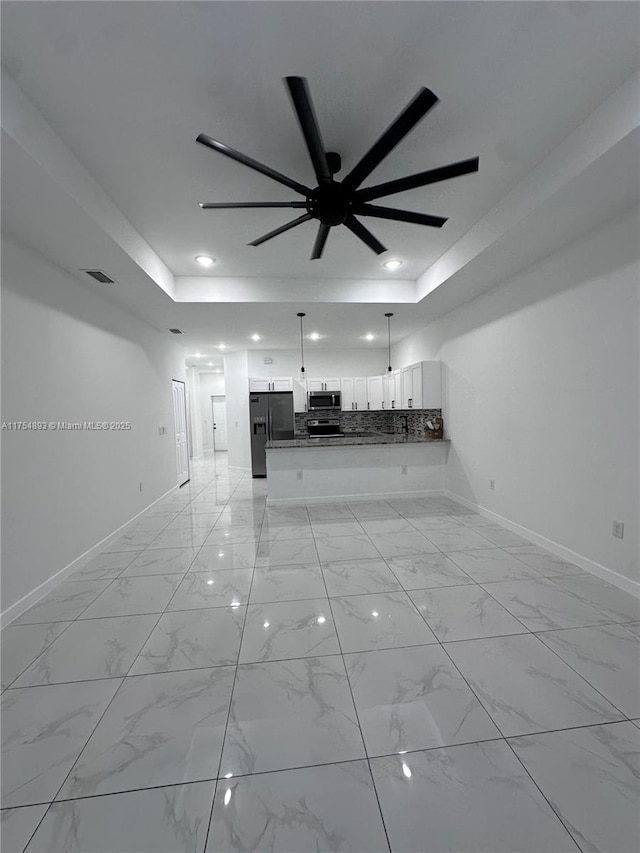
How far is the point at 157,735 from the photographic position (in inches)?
56.2

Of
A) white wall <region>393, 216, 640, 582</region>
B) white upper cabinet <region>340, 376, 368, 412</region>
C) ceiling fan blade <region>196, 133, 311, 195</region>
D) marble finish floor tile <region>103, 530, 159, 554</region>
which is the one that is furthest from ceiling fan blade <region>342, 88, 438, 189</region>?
white upper cabinet <region>340, 376, 368, 412</region>

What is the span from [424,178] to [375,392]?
5.39 m


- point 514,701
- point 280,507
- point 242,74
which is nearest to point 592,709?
point 514,701

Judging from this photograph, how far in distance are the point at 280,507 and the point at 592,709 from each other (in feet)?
12.3

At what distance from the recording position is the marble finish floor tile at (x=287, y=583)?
246cm

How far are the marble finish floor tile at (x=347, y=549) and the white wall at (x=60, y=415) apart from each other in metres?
2.24

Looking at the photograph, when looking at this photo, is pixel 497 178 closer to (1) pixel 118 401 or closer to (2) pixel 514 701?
(2) pixel 514 701

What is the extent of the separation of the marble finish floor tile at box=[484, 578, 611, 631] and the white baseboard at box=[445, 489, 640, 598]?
1.31ft

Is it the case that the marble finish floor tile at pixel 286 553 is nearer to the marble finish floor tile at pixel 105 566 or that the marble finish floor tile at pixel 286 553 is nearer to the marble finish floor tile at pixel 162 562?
the marble finish floor tile at pixel 162 562

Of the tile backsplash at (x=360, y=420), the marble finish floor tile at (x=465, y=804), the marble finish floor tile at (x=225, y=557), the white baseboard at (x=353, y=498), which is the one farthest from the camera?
the tile backsplash at (x=360, y=420)

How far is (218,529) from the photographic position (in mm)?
3947

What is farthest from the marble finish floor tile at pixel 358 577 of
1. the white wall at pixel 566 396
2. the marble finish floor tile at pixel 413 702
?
the white wall at pixel 566 396

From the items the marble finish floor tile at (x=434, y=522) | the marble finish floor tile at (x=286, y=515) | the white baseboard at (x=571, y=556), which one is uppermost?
the white baseboard at (x=571, y=556)

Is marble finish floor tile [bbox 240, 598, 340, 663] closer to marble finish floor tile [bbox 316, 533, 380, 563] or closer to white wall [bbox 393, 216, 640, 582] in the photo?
marble finish floor tile [bbox 316, 533, 380, 563]
